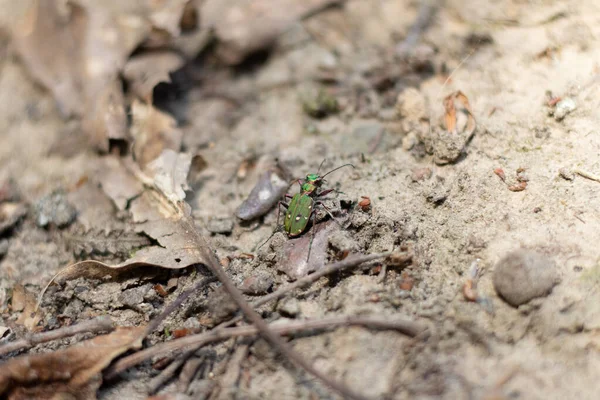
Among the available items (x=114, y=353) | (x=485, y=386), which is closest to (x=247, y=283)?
(x=114, y=353)

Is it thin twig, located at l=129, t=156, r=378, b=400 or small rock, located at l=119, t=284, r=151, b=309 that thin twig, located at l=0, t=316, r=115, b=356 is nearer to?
small rock, located at l=119, t=284, r=151, b=309

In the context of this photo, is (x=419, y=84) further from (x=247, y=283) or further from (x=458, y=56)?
(x=247, y=283)

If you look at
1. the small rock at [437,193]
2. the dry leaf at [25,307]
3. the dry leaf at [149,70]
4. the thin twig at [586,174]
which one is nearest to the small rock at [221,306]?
the dry leaf at [25,307]

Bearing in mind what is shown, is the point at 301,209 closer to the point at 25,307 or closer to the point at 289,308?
the point at 289,308

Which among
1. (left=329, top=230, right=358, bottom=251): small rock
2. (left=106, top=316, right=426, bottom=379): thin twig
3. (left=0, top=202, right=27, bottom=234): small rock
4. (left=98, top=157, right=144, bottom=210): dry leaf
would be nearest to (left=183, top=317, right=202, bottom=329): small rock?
(left=106, top=316, right=426, bottom=379): thin twig

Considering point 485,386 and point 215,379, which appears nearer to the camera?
point 485,386

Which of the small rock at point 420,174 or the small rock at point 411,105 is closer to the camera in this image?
the small rock at point 420,174

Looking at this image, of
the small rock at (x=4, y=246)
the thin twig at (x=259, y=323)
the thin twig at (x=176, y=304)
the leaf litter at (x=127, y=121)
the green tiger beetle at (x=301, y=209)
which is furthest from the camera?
the small rock at (x=4, y=246)

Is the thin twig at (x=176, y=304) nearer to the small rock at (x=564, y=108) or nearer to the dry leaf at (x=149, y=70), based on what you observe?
the dry leaf at (x=149, y=70)
